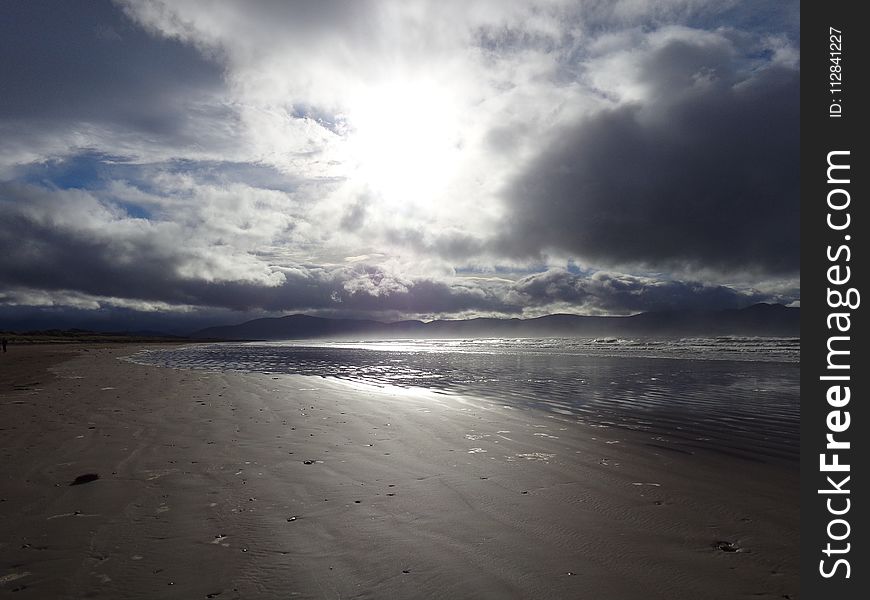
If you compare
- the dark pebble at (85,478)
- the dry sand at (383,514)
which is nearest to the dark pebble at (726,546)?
the dry sand at (383,514)

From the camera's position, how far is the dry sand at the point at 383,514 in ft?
14.3

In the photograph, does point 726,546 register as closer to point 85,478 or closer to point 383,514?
point 383,514

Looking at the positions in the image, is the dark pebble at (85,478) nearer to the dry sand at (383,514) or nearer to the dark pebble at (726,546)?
→ the dry sand at (383,514)

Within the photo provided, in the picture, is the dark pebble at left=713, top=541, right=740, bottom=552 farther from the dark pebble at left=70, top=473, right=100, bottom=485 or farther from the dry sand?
the dark pebble at left=70, top=473, right=100, bottom=485

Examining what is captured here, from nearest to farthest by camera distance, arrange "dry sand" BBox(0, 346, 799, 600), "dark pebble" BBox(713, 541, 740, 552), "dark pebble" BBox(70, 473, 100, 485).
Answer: "dry sand" BBox(0, 346, 799, 600)
"dark pebble" BBox(713, 541, 740, 552)
"dark pebble" BBox(70, 473, 100, 485)

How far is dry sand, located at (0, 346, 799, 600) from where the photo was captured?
14.3ft

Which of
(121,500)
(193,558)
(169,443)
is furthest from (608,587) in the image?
(169,443)

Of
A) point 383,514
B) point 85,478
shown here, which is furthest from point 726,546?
point 85,478

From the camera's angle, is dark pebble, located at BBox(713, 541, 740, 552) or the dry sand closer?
the dry sand

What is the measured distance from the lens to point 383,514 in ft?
19.6

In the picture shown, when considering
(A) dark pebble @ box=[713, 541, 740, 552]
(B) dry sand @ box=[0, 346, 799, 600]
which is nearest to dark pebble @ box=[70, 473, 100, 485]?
(B) dry sand @ box=[0, 346, 799, 600]

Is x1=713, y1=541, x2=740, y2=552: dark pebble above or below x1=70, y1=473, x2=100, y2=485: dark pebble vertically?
above

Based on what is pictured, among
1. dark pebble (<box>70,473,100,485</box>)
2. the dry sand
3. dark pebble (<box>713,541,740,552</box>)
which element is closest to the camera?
the dry sand

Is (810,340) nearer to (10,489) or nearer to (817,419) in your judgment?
(817,419)
